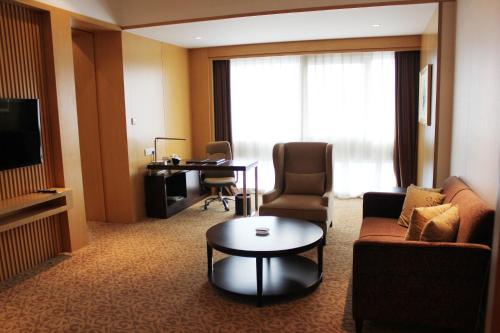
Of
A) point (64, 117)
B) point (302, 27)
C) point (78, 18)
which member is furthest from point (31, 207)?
point (302, 27)

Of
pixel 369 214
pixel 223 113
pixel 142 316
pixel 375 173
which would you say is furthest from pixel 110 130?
pixel 375 173

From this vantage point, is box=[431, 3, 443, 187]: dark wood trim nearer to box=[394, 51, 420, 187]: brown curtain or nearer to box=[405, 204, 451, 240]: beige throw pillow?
box=[405, 204, 451, 240]: beige throw pillow

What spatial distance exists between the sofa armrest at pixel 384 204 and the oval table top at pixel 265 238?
2.36ft

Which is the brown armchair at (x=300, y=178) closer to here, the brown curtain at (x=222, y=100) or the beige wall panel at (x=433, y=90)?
the beige wall panel at (x=433, y=90)

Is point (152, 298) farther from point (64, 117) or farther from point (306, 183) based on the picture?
point (306, 183)

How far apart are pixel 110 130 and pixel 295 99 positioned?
3057 mm

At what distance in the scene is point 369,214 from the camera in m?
3.96

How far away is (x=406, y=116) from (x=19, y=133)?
521 centimetres

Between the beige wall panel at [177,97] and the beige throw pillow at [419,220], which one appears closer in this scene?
the beige throw pillow at [419,220]

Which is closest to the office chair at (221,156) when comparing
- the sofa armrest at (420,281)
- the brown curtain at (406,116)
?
the brown curtain at (406,116)

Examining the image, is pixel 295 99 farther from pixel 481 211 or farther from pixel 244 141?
pixel 481 211

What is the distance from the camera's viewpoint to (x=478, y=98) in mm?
3061

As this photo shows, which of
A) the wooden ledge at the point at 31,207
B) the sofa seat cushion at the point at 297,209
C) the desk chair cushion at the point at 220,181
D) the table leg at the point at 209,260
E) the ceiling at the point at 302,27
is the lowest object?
the table leg at the point at 209,260

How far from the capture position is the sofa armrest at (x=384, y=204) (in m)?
3.86
